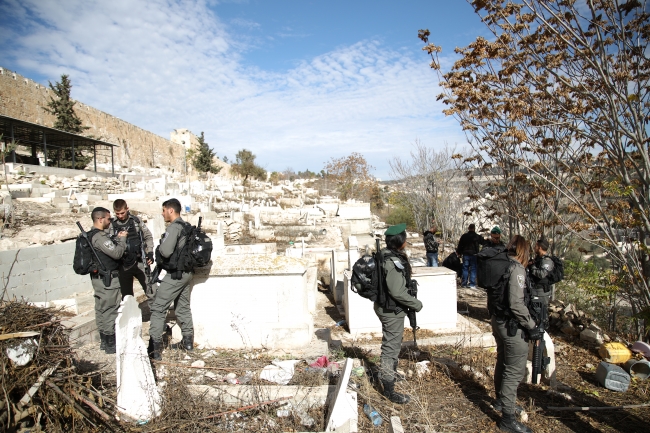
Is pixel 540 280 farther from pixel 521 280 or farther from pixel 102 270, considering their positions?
pixel 102 270

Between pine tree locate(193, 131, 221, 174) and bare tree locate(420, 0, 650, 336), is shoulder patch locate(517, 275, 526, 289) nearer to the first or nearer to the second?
bare tree locate(420, 0, 650, 336)

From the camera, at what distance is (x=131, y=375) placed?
2.81 m

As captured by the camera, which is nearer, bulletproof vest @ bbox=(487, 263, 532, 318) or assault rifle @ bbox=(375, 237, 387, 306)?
bulletproof vest @ bbox=(487, 263, 532, 318)

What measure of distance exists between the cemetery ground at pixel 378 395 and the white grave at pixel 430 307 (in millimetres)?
1457

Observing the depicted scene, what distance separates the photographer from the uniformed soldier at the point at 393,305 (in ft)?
10.6

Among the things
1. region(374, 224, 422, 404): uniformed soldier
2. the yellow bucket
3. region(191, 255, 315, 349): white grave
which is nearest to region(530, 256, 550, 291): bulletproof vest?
the yellow bucket

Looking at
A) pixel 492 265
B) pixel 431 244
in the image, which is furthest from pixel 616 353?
pixel 431 244

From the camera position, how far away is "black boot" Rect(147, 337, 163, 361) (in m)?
3.62

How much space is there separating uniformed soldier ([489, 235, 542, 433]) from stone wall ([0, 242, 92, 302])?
20.1ft

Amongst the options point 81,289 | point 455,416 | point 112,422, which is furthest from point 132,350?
point 81,289

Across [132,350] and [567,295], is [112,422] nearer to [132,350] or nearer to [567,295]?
[132,350]

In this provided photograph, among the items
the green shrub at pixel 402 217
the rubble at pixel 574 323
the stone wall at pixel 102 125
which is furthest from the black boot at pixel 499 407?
the stone wall at pixel 102 125

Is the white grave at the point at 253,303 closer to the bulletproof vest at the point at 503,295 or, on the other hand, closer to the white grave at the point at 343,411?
the white grave at the point at 343,411

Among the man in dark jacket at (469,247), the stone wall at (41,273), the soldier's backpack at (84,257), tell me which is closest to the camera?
the soldier's backpack at (84,257)
